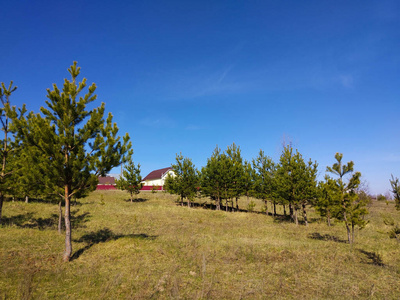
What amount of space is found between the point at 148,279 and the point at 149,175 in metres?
76.7

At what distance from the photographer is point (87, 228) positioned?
19391mm

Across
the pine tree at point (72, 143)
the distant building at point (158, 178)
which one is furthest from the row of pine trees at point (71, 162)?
the distant building at point (158, 178)

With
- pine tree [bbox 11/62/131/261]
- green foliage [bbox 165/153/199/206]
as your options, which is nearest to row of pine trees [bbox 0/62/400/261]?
pine tree [bbox 11/62/131/261]

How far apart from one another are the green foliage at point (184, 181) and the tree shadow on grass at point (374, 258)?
84.9 feet

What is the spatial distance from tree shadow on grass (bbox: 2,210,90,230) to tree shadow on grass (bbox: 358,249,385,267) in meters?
21.6

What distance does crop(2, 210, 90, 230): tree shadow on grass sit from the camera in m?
18.0

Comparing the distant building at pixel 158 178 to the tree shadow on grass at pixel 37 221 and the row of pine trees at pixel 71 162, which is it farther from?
the row of pine trees at pixel 71 162

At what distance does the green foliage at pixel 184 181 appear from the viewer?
121ft

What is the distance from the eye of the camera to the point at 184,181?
3759 cm

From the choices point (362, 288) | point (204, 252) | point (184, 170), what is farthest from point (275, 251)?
point (184, 170)

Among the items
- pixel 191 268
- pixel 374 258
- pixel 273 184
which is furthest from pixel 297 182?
pixel 191 268

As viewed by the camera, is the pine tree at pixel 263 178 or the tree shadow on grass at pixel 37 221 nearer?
the tree shadow on grass at pixel 37 221

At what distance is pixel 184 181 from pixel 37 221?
21452 mm

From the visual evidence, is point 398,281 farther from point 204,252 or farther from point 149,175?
point 149,175
